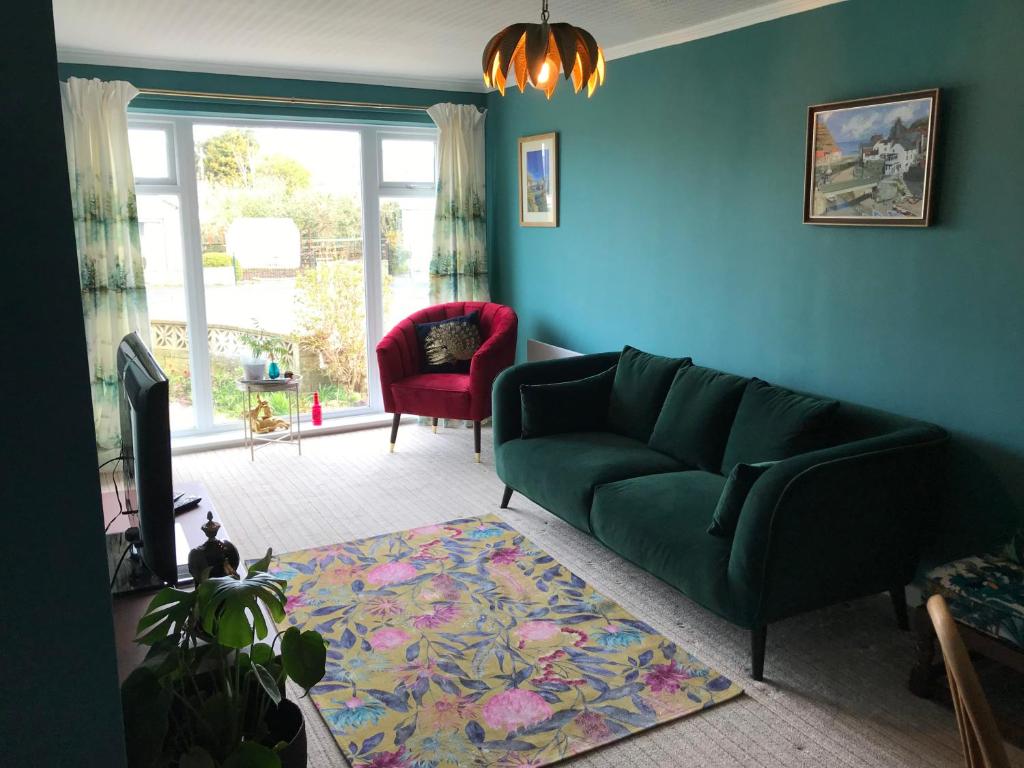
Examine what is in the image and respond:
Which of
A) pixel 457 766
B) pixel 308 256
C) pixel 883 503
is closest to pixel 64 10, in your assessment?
pixel 308 256

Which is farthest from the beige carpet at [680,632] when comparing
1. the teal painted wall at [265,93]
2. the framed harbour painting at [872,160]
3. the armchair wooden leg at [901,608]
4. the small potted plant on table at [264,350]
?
the teal painted wall at [265,93]

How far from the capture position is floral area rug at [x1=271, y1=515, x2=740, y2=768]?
252 centimetres

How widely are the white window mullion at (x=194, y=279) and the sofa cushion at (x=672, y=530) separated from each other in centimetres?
335

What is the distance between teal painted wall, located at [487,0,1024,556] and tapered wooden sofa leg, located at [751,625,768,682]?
954 millimetres

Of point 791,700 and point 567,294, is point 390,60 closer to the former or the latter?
point 567,294

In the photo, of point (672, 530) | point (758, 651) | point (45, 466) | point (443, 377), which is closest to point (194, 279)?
point (443, 377)

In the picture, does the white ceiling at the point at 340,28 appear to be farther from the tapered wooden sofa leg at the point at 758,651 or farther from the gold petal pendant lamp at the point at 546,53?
the tapered wooden sofa leg at the point at 758,651

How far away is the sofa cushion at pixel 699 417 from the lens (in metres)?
→ 3.64

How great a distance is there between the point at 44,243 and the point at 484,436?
471cm

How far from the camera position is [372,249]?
6.09 metres

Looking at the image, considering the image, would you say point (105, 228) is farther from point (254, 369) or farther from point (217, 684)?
point (217, 684)

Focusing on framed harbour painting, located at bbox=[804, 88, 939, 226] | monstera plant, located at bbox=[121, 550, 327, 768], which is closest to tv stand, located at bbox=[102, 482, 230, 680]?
monstera plant, located at bbox=[121, 550, 327, 768]

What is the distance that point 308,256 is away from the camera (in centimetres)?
595

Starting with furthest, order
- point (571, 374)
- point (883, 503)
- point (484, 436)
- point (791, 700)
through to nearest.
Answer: point (484, 436)
point (571, 374)
point (883, 503)
point (791, 700)
